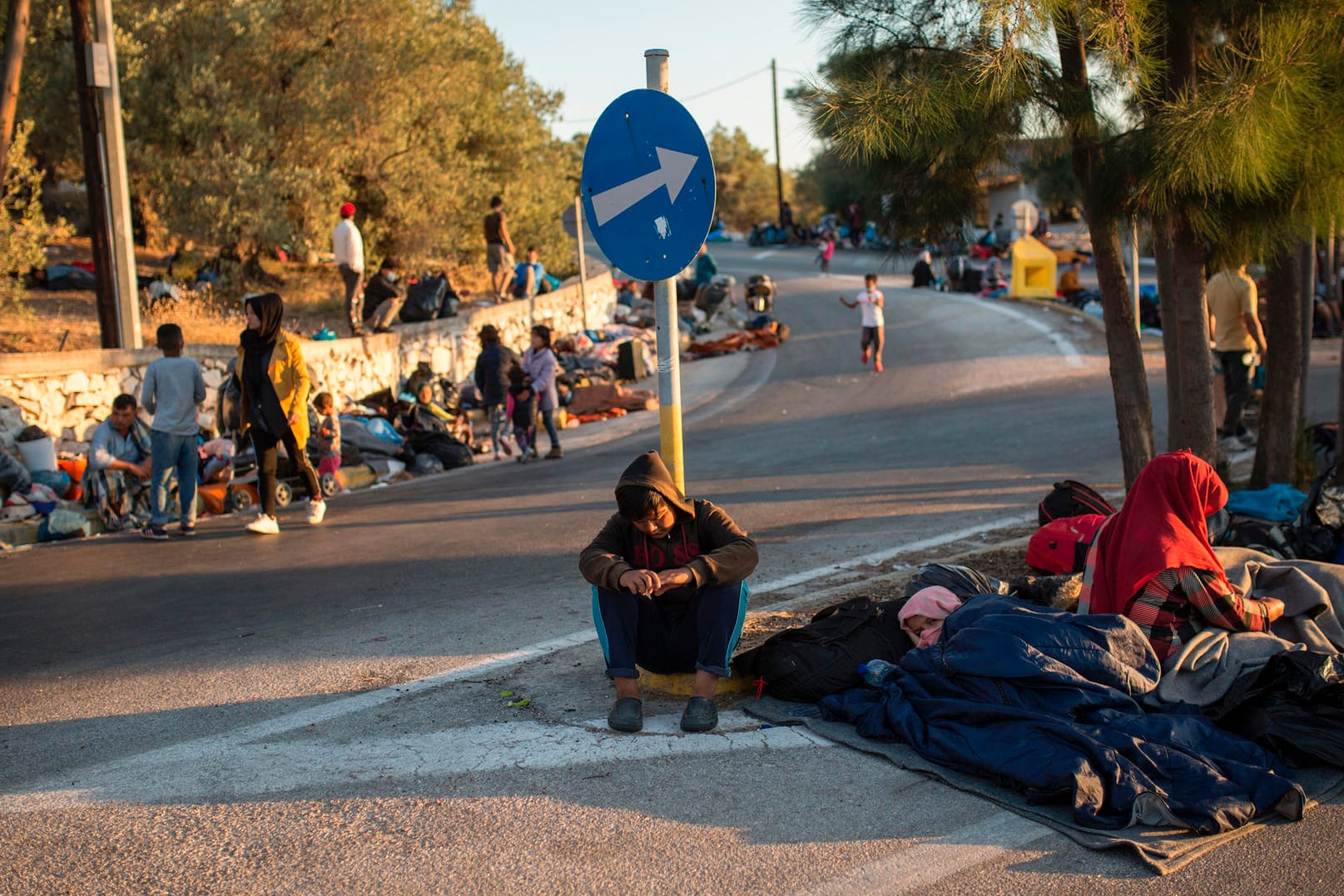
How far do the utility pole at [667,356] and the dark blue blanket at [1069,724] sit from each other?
4.17 feet

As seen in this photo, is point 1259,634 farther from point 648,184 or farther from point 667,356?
point 648,184

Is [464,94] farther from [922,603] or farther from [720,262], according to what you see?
[720,262]

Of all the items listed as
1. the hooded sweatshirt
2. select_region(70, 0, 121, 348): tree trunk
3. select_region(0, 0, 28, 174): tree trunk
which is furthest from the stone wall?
the hooded sweatshirt

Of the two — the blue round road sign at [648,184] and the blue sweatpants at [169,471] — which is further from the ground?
the blue round road sign at [648,184]

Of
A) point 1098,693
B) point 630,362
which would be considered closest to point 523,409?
point 630,362

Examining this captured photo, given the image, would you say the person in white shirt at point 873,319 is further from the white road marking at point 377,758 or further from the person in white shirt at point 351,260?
the white road marking at point 377,758

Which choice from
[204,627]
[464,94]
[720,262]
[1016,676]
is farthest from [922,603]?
[720,262]

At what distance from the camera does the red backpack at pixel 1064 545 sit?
6.37 metres

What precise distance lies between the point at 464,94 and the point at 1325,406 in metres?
15.5

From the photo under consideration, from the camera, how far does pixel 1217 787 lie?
→ 12.4 ft

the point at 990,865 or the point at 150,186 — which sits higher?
the point at 150,186

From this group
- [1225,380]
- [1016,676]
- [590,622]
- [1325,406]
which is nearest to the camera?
[1016,676]

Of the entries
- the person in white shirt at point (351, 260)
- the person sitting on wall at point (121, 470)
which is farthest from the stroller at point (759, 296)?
the person sitting on wall at point (121, 470)

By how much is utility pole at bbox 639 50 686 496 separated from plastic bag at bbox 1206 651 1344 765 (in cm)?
227
